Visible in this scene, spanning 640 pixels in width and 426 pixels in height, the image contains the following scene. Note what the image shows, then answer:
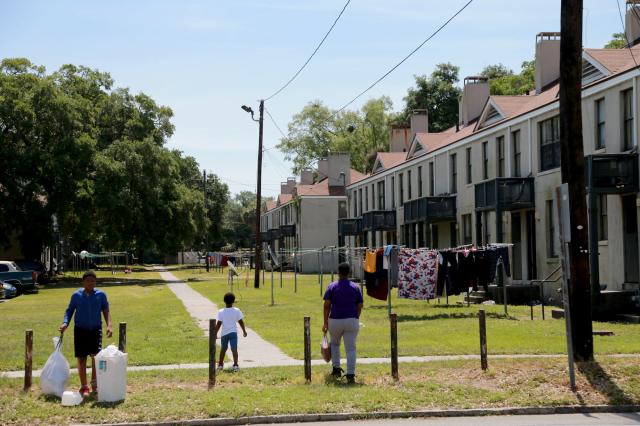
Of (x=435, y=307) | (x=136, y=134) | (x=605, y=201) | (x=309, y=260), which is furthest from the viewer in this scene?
(x=309, y=260)

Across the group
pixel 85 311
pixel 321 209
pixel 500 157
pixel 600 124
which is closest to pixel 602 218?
pixel 600 124

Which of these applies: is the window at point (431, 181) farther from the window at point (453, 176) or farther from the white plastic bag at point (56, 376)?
the white plastic bag at point (56, 376)

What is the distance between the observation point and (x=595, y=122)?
27.3 meters

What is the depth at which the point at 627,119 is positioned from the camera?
83.9 ft

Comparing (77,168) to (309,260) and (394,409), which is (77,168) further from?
(394,409)

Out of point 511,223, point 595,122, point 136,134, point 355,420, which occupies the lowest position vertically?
point 355,420

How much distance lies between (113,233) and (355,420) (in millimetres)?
50392

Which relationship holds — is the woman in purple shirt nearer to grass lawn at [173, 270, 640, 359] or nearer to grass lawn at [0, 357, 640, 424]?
grass lawn at [0, 357, 640, 424]

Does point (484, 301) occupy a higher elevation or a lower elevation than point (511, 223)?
lower

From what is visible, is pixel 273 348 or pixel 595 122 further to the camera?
pixel 595 122

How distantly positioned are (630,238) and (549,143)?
22.2 feet

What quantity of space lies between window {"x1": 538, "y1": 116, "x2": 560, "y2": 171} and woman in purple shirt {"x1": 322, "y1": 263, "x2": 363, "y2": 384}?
1931 centimetres

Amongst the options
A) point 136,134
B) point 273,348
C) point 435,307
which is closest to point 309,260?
point 136,134

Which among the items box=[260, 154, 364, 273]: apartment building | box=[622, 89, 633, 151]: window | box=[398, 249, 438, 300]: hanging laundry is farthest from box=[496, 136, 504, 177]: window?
box=[260, 154, 364, 273]: apartment building
